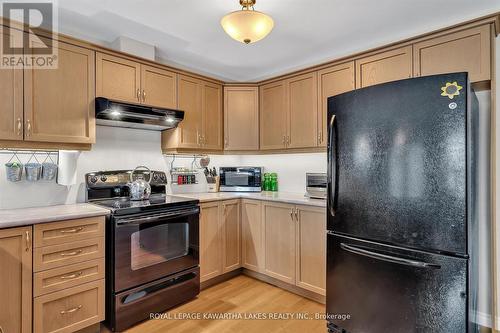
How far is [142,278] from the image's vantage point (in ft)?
7.57

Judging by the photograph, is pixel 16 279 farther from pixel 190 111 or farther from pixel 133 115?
pixel 190 111

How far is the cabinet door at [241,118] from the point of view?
352 centimetres

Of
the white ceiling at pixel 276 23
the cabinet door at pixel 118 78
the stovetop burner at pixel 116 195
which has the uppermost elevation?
the white ceiling at pixel 276 23

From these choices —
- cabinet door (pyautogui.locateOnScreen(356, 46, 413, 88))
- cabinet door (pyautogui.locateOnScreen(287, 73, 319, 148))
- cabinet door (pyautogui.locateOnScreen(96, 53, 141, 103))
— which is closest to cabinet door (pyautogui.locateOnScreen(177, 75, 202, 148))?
cabinet door (pyautogui.locateOnScreen(96, 53, 141, 103))

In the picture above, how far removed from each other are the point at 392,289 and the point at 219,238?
1.73 meters

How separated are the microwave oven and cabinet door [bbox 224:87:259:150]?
269 millimetres

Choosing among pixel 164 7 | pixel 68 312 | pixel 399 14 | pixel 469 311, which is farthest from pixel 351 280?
pixel 164 7

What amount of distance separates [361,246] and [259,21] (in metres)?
1.58

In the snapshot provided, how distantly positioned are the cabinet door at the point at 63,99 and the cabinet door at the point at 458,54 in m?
2.72

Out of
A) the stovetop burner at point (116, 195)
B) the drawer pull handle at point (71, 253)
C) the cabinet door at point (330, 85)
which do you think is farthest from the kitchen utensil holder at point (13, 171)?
the cabinet door at point (330, 85)

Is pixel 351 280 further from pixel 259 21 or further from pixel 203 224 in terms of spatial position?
pixel 259 21

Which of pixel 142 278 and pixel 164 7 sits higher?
pixel 164 7

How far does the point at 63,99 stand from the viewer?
2289mm

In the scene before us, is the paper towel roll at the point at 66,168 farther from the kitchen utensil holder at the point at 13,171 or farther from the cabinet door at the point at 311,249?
the cabinet door at the point at 311,249
